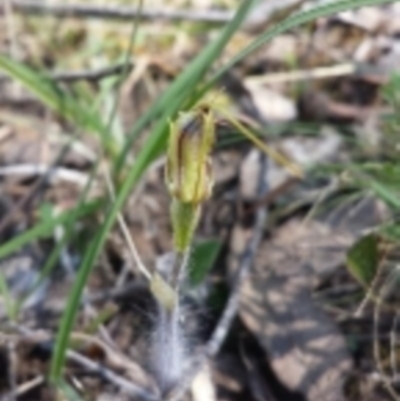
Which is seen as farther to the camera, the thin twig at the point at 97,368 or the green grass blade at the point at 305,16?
the thin twig at the point at 97,368

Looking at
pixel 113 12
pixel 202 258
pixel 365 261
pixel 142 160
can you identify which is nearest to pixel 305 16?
pixel 142 160

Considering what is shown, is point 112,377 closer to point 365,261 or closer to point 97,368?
point 97,368

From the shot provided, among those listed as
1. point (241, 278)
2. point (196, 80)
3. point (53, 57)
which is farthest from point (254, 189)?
point (53, 57)

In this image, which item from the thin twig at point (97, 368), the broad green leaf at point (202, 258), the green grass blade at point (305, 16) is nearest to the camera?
the green grass blade at point (305, 16)

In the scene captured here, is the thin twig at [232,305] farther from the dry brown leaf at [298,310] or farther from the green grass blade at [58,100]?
the green grass blade at [58,100]

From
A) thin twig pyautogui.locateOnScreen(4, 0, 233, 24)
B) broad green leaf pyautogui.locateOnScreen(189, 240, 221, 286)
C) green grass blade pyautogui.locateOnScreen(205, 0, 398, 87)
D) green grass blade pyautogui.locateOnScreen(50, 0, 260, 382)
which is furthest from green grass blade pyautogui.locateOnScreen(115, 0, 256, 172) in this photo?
thin twig pyautogui.locateOnScreen(4, 0, 233, 24)

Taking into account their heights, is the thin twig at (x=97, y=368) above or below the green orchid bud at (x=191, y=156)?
below

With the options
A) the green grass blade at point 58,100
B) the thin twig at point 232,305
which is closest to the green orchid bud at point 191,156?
the thin twig at point 232,305
